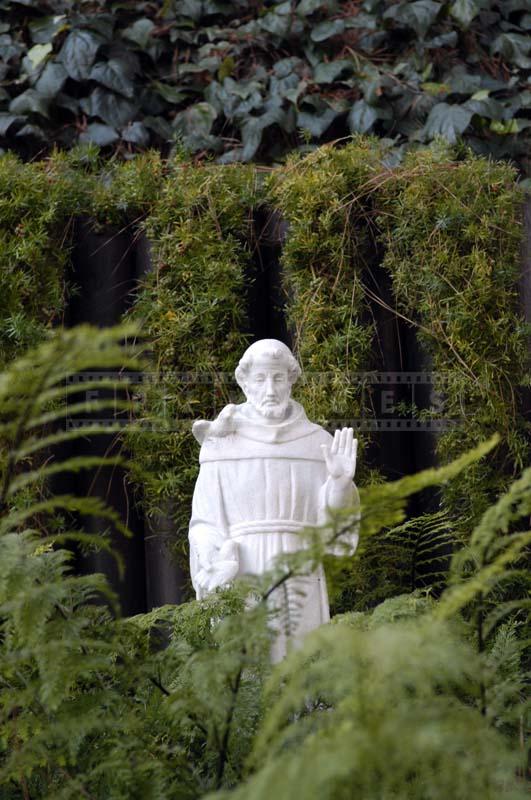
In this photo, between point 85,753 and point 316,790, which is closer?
point 316,790

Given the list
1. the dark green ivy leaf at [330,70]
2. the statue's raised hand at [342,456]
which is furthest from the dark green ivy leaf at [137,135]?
the statue's raised hand at [342,456]

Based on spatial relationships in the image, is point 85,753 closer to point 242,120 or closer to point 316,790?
point 316,790

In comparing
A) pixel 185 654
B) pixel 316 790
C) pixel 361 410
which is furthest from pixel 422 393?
pixel 316 790

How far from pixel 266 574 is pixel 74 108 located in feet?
17.3

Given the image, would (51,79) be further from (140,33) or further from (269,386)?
(269,386)

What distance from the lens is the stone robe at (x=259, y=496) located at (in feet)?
12.7

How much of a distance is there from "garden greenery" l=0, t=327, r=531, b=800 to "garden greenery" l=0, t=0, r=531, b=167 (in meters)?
4.36

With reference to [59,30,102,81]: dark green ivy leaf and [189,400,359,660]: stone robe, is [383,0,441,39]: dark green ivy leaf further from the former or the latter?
[189,400,359,660]: stone robe

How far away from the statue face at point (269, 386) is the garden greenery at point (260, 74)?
233cm

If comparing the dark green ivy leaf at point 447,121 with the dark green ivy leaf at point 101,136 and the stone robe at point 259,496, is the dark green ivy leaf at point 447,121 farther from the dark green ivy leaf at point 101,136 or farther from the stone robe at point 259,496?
the stone robe at point 259,496

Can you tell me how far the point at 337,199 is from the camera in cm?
528

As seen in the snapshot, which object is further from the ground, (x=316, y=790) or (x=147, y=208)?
(x=147, y=208)

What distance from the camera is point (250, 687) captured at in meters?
1.94

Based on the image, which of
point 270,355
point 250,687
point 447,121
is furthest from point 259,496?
point 447,121
